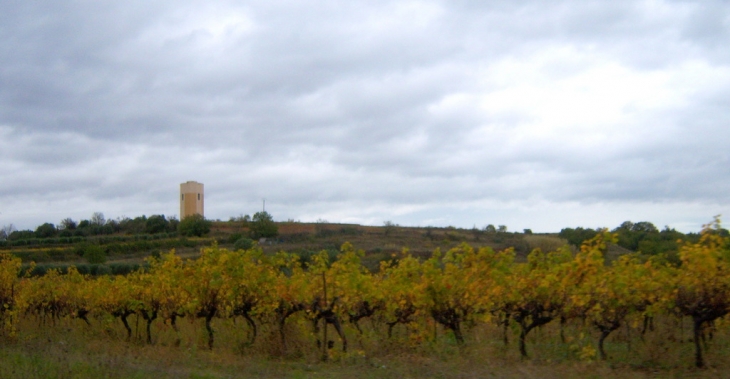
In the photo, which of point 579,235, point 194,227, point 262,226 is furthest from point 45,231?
point 579,235

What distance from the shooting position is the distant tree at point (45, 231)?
4406cm

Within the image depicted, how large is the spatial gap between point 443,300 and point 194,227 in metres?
32.4

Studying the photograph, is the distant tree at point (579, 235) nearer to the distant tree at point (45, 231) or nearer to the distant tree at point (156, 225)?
the distant tree at point (156, 225)

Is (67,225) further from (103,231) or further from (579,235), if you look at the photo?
(579,235)

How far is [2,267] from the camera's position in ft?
52.0

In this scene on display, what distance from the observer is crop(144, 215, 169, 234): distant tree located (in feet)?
150

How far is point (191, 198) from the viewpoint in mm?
45156

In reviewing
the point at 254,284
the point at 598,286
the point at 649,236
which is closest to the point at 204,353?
the point at 254,284

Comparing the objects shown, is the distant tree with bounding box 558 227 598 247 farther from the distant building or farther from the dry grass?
the distant building

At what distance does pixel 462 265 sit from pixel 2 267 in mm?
11505

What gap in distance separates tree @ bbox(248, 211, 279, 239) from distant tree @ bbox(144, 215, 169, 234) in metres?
7.59

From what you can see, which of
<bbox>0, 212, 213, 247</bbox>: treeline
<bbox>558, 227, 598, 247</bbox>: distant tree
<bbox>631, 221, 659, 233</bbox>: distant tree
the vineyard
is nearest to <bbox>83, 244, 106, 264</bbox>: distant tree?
<bbox>0, 212, 213, 247</bbox>: treeline

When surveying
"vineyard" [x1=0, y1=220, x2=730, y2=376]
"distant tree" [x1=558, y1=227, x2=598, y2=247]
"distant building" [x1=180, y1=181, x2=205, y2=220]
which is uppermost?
"distant building" [x1=180, y1=181, x2=205, y2=220]

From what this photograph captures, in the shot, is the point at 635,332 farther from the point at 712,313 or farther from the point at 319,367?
the point at 319,367
